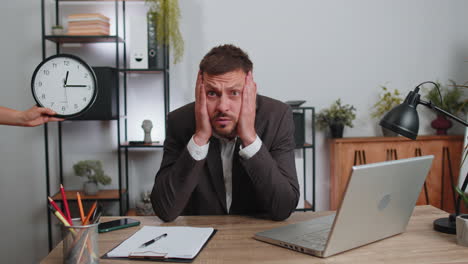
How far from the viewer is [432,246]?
1.18 metres

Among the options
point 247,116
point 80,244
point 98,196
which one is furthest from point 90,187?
point 80,244

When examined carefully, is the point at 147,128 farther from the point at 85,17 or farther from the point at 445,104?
the point at 445,104

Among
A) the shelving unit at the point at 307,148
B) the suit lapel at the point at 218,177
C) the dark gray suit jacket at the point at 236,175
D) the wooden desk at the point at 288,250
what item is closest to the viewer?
the wooden desk at the point at 288,250

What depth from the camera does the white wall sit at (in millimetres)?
3270

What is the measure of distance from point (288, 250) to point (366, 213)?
235 mm

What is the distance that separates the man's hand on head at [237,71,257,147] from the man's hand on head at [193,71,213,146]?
0.39ft

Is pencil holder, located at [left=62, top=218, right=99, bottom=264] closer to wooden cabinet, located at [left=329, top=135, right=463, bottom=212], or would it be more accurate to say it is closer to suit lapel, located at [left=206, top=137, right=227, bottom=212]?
suit lapel, located at [left=206, top=137, right=227, bottom=212]

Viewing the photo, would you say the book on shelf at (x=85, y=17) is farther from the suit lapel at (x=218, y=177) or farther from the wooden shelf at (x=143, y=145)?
the suit lapel at (x=218, y=177)

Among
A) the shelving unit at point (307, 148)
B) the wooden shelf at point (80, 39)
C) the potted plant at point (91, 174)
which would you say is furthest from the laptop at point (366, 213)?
the wooden shelf at point (80, 39)

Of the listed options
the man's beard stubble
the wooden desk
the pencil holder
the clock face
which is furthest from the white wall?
the pencil holder

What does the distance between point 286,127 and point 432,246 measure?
30.7 inches

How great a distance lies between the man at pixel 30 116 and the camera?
1.36m

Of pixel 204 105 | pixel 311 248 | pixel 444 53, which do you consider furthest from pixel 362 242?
pixel 444 53

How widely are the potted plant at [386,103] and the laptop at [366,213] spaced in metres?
2.22
